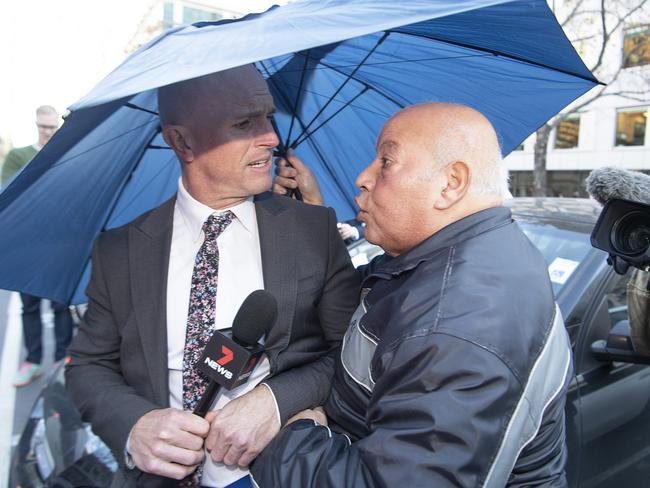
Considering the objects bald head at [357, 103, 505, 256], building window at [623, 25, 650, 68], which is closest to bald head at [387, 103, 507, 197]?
bald head at [357, 103, 505, 256]

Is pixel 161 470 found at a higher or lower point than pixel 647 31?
lower

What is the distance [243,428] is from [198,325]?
1.19 ft

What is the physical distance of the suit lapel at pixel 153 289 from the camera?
5.49ft

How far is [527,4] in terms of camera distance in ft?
4.84

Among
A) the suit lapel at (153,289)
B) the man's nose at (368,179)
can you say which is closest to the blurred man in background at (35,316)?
the suit lapel at (153,289)

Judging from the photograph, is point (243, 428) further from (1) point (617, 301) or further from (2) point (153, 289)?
(1) point (617, 301)

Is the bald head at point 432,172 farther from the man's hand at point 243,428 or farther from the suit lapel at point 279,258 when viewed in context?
the man's hand at point 243,428

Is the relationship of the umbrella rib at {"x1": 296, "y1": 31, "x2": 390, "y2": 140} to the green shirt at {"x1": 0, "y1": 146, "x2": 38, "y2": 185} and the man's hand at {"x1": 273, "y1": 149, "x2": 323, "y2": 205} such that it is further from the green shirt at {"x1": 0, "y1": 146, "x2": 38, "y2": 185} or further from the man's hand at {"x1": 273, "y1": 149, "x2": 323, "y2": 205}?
the green shirt at {"x1": 0, "y1": 146, "x2": 38, "y2": 185}

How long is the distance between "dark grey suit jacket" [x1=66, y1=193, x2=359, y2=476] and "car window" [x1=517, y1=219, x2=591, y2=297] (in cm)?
130

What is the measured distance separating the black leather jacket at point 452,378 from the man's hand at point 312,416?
0.41ft

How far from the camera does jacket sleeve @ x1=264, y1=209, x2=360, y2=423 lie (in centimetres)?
158

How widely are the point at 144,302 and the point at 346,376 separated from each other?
2.29 ft

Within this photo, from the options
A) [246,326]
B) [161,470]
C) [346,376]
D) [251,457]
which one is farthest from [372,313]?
[161,470]

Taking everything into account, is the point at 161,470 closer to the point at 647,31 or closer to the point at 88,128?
the point at 88,128
